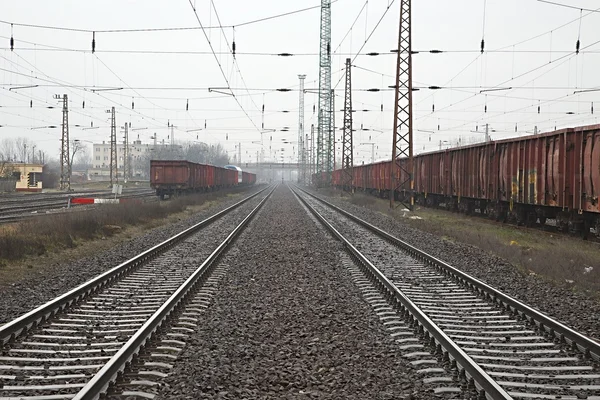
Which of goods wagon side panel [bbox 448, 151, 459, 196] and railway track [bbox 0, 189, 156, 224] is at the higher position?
goods wagon side panel [bbox 448, 151, 459, 196]

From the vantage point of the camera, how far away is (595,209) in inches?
610

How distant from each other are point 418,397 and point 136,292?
597 cm

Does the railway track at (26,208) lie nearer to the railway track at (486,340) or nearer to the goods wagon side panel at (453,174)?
the railway track at (486,340)

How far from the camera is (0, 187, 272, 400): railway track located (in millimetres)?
5188

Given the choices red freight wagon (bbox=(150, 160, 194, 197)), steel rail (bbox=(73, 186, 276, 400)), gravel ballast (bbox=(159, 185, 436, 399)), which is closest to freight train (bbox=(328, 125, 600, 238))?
gravel ballast (bbox=(159, 185, 436, 399))

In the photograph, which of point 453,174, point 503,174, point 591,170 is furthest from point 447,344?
point 453,174

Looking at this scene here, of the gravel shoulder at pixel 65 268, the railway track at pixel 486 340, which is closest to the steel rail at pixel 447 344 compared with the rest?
the railway track at pixel 486 340

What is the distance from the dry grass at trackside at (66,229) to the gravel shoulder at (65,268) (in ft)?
1.19

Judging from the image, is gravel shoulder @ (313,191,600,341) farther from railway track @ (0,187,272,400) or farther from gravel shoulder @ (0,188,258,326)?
gravel shoulder @ (0,188,258,326)

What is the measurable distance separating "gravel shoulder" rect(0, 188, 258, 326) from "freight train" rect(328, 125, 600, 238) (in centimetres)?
1177

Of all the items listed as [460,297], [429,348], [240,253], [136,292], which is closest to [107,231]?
[240,253]

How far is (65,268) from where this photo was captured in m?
12.5

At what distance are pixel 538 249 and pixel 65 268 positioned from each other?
11440 millimetres

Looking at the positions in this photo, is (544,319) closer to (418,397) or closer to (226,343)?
(418,397)
